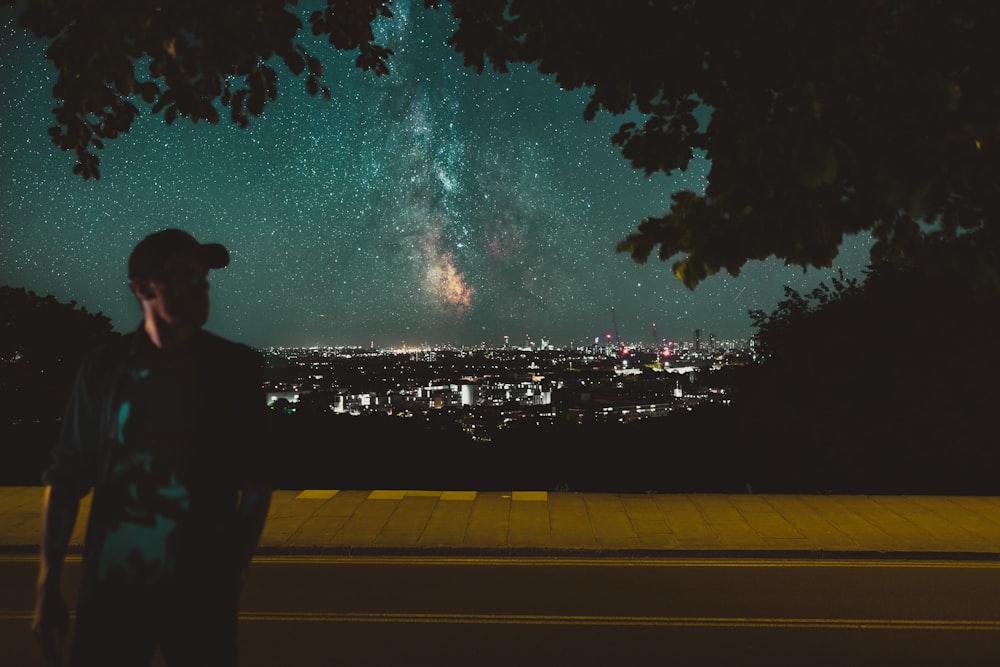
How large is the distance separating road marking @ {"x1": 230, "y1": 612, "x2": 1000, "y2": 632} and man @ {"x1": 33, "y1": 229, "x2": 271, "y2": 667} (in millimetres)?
4433

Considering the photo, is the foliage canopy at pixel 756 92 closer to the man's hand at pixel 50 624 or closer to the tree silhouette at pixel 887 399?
the man's hand at pixel 50 624

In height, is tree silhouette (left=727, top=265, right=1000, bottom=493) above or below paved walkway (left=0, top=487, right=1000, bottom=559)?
above

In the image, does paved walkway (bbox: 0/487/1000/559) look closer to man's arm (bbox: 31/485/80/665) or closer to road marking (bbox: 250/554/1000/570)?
road marking (bbox: 250/554/1000/570)

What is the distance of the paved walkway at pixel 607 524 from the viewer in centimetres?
987

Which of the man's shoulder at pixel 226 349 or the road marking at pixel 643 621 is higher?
the man's shoulder at pixel 226 349

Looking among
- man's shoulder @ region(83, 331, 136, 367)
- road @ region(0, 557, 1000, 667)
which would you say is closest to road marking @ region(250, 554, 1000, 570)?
road @ region(0, 557, 1000, 667)

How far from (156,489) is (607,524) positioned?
8633 mm

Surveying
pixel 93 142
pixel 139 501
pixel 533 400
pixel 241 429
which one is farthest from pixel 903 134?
pixel 533 400

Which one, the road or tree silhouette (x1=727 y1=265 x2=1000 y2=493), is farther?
tree silhouette (x1=727 y1=265 x2=1000 y2=493)

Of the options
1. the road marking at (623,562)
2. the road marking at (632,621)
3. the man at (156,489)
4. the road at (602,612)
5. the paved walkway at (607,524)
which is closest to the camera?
the man at (156,489)

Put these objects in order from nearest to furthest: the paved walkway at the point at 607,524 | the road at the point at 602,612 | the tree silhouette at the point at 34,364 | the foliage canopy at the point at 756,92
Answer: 1. the foliage canopy at the point at 756,92
2. the road at the point at 602,612
3. the paved walkway at the point at 607,524
4. the tree silhouette at the point at 34,364

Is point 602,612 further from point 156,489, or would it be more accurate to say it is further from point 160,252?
point 160,252

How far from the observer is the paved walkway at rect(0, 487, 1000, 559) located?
32.4ft

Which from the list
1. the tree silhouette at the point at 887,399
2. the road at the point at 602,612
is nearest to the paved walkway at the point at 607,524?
the road at the point at 602,612
